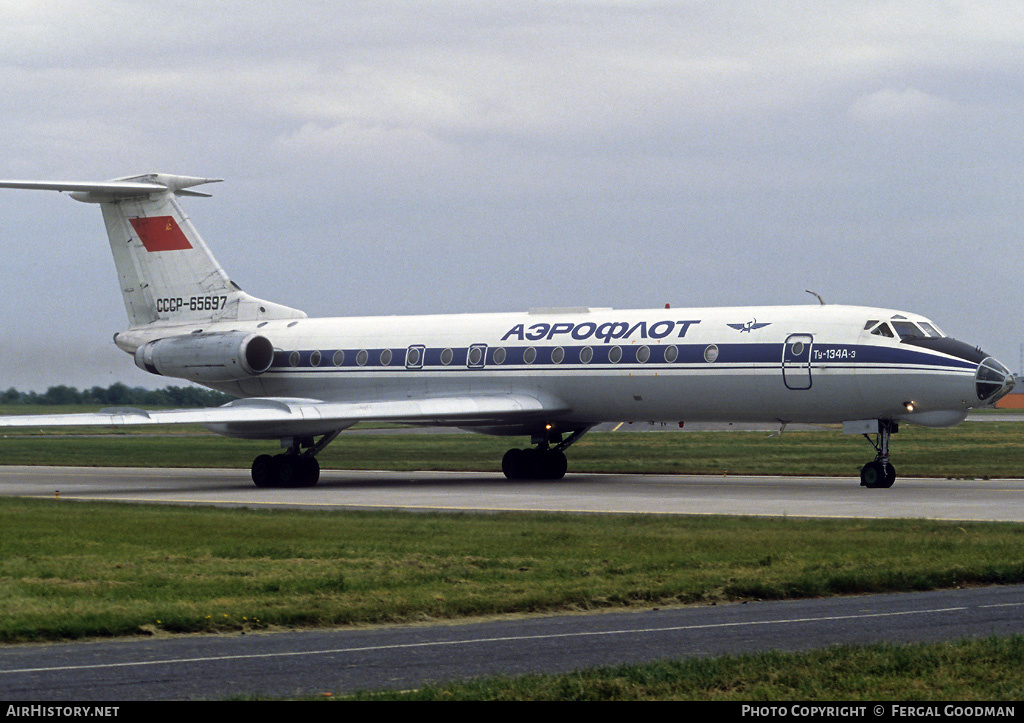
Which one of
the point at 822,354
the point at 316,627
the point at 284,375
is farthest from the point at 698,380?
the point at 316,627

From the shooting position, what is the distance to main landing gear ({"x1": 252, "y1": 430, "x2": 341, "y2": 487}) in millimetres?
31453

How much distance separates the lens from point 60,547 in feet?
55.0

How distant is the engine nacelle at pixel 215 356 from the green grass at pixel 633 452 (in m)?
4.62

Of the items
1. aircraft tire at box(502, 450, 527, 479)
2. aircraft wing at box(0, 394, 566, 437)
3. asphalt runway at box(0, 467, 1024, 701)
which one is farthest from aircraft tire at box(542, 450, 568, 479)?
asphalt runway at box(0, 467, 1024, 701)

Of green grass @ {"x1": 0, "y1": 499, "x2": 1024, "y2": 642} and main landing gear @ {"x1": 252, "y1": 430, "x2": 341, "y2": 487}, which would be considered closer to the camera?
green grass @ {"x1": 0, "y1": 499, "x2": 1024, "y2": 642}

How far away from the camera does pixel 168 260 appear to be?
3734 cm

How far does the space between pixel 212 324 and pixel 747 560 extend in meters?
24.8

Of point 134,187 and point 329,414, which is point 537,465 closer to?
point 329,414

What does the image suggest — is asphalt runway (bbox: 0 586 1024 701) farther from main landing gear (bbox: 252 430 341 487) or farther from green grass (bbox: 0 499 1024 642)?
main landing gear (bbox: 252 430 341 487)

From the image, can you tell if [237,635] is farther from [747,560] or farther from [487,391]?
[487,391]

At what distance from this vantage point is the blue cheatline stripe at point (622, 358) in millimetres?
27391

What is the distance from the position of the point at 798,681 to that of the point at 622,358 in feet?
70.5

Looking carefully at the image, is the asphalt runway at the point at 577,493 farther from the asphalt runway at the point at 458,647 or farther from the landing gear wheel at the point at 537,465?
the asphalt runway at the point at 458,647

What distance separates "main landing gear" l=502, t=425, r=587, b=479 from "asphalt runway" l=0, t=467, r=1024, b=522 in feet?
1.89
